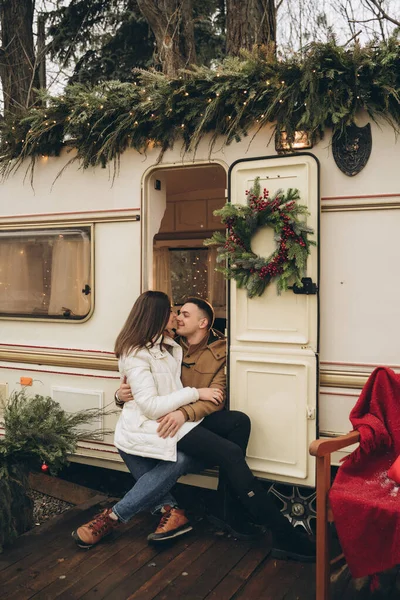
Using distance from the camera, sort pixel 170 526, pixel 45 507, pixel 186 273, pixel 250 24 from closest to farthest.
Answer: pixel 170 526 → pixel 45 507 → pixel 250 24 → pixel 186 273

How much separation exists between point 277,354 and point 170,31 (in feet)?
16.4

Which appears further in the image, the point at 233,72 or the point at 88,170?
the point at 88,170

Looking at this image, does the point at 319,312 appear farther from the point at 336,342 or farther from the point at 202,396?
the point at 202,396

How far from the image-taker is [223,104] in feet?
12.9

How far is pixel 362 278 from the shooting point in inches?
149

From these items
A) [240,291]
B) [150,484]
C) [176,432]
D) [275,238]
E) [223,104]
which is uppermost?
[223,104]

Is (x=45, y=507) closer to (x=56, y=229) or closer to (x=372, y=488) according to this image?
(x=56, y=229)

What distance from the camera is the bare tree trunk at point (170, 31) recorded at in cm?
729

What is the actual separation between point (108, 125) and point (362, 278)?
204 centimetres

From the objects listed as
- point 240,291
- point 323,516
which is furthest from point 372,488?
point 240,291

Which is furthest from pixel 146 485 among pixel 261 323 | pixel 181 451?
pixel 261 323

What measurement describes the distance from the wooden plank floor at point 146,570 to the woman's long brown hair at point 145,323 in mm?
1233

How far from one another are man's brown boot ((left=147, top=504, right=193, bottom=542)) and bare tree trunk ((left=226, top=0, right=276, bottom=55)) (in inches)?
191

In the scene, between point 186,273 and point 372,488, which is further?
point 186,273
